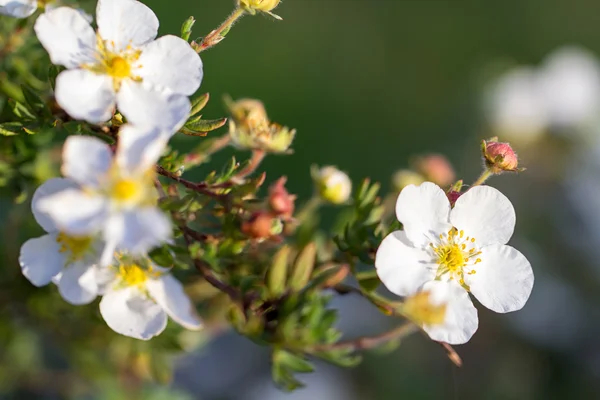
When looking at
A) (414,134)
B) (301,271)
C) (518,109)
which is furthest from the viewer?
(414,134)

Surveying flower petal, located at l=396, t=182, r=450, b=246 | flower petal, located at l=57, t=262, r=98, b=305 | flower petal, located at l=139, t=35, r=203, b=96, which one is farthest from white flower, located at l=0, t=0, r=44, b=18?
flower petal, located at l=396, t=182, r=450, b=246

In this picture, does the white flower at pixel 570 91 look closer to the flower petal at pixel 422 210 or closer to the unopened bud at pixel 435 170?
the unopened bud at pixel 435 170

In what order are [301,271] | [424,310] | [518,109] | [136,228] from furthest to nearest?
[518,109] → [301,271] → [424,310] → [136,228]

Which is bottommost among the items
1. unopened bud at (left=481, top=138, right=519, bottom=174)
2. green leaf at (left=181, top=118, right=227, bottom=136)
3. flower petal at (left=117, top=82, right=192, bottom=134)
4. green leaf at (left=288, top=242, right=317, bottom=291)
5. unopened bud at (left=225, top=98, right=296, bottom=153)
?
green leaf at (left=288, top=242, right=317, bottom=291)

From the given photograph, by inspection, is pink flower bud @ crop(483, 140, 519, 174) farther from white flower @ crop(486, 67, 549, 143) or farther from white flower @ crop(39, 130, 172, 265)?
white flower @ crop(486, 67, 549, 143)

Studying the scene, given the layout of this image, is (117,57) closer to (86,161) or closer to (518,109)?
(86,161)

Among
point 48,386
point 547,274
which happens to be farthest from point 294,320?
point 547,274

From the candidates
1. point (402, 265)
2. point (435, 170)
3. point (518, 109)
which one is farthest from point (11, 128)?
point (518, 109)
